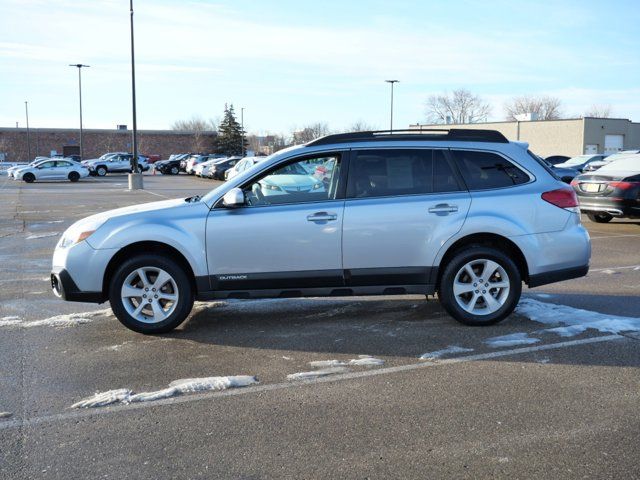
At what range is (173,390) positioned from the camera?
4.83 m

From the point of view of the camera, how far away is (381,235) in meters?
6.30

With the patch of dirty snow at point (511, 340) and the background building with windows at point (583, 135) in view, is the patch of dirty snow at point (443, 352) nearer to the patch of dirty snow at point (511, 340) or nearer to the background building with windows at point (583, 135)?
the patch of dirty snow at point (511, 340)

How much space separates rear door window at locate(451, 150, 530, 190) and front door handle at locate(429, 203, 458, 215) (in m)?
0.32

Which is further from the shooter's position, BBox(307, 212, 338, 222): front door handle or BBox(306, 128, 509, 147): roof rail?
BBox(306, 128, 509, 147): roof rail

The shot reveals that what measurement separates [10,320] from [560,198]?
5.70 m

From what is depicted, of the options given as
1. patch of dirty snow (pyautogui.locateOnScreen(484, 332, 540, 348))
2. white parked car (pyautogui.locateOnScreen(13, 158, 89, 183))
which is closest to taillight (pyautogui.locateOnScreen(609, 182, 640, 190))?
patch of dirty snow (pyautogui.locateOnScreen(484, 332, 540, 348))

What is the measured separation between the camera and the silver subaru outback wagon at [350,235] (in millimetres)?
6230

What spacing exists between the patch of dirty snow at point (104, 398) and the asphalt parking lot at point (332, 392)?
93 millimetres

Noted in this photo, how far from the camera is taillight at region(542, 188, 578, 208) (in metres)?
6.53

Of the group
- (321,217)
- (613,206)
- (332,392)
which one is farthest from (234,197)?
(613,206)

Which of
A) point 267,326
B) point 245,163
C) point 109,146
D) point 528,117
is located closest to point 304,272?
point 267,326

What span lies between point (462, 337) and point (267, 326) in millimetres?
1904

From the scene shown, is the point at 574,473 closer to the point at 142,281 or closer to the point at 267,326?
the point at 267,326

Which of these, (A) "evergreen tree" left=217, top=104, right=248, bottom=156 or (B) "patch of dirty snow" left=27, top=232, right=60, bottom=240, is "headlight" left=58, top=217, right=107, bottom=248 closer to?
(B) "patch of dirty snow" left=27, top=232, right=60, bottom=240
